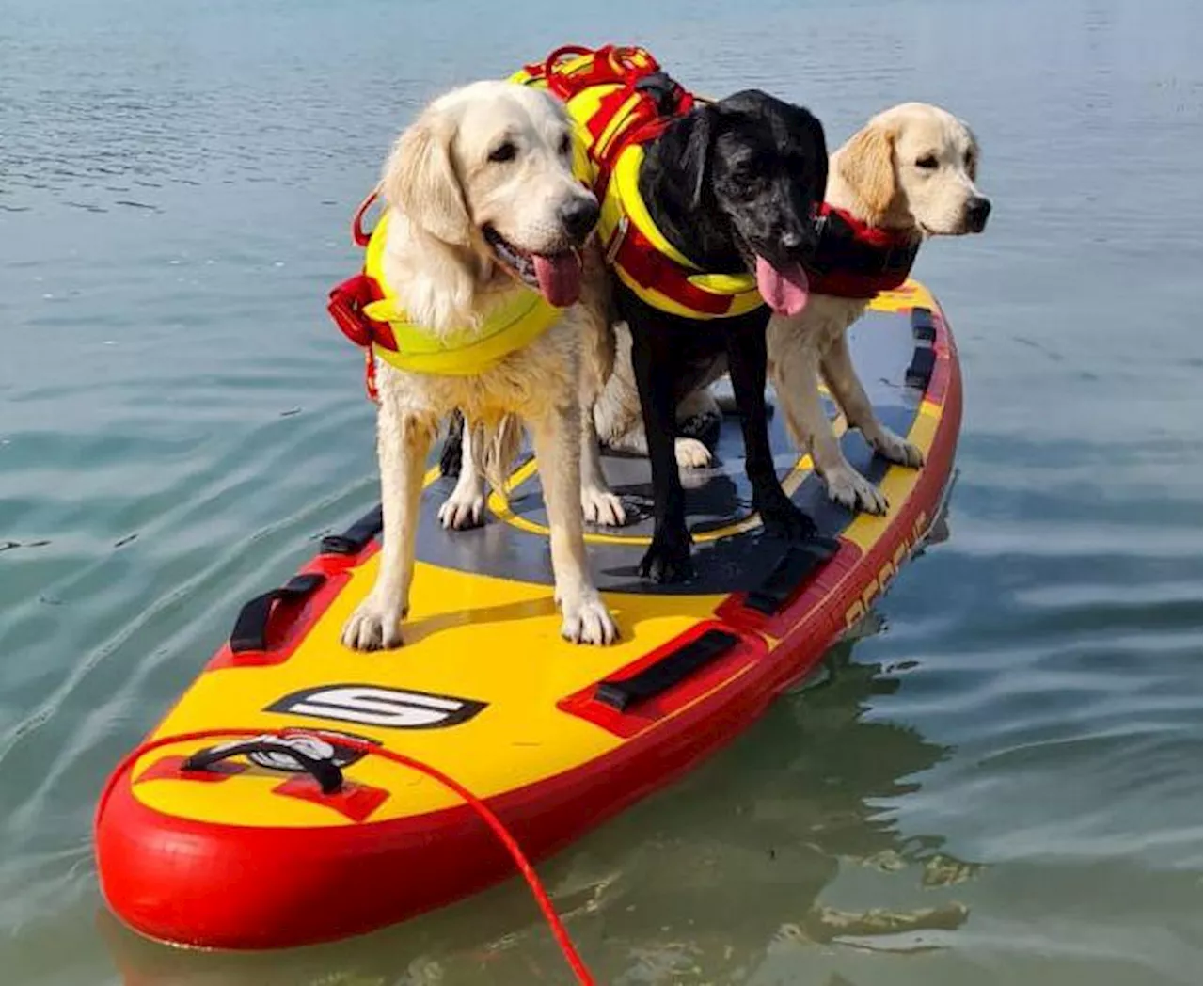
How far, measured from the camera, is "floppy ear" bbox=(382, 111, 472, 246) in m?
3.96

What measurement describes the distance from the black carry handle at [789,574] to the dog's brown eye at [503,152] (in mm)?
1632

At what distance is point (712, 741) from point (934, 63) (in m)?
19.7

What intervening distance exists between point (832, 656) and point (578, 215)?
6.76 feet

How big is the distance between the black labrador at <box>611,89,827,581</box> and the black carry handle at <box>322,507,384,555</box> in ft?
3.24

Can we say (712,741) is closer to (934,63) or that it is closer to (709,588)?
(709,588)

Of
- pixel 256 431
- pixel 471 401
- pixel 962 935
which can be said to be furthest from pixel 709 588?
pixel 256 431

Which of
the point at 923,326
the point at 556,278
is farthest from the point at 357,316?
the point at 923,326

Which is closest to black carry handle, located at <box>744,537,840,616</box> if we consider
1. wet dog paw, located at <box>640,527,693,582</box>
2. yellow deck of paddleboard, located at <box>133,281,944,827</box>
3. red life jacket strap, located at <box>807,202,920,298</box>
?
yellow deck of paddleboard, located at <box>133,281,944,827</box>

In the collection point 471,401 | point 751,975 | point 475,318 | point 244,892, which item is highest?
point 475,318

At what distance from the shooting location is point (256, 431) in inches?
302

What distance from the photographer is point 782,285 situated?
4543mm

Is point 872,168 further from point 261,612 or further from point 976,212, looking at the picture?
point 261,612

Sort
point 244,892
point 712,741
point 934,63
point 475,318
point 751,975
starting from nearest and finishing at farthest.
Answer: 1. point 244,892
2. point 751,975
3. point 475,318
4. point 712,741
5. point 934,63

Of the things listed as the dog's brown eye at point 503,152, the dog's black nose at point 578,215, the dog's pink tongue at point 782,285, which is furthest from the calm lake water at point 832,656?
the dog's brown eye at point 503,152
